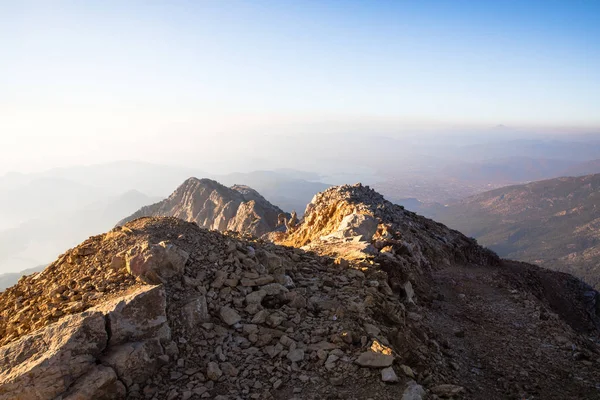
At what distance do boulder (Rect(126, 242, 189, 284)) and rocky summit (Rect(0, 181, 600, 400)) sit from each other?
1.2 inches

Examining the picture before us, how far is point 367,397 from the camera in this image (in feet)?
22.7

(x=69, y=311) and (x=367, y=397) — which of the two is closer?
(x=367, y=397)

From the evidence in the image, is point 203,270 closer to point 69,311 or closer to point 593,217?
point 69,311

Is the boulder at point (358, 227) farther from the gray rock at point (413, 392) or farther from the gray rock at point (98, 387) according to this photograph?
the gray rock at point (98, 387)

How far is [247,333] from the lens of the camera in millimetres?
8438

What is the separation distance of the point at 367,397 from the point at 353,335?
5.32 feet

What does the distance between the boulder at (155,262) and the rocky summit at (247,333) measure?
0.03m

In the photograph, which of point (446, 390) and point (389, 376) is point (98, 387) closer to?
point (389, 376)

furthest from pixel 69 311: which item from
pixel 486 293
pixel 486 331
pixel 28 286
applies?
pixel 486 293

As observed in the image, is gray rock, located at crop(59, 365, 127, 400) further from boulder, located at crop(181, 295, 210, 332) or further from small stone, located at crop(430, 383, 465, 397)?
small stone, located at crop(430, 383, 465, 397)

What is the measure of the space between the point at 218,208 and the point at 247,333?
67.5 metres

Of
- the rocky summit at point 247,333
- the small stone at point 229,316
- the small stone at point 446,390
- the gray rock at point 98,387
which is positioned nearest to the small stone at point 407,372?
the rocky summit at point 247,333

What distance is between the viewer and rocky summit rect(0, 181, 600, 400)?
694 cm

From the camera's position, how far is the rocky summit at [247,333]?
6.94 metres
